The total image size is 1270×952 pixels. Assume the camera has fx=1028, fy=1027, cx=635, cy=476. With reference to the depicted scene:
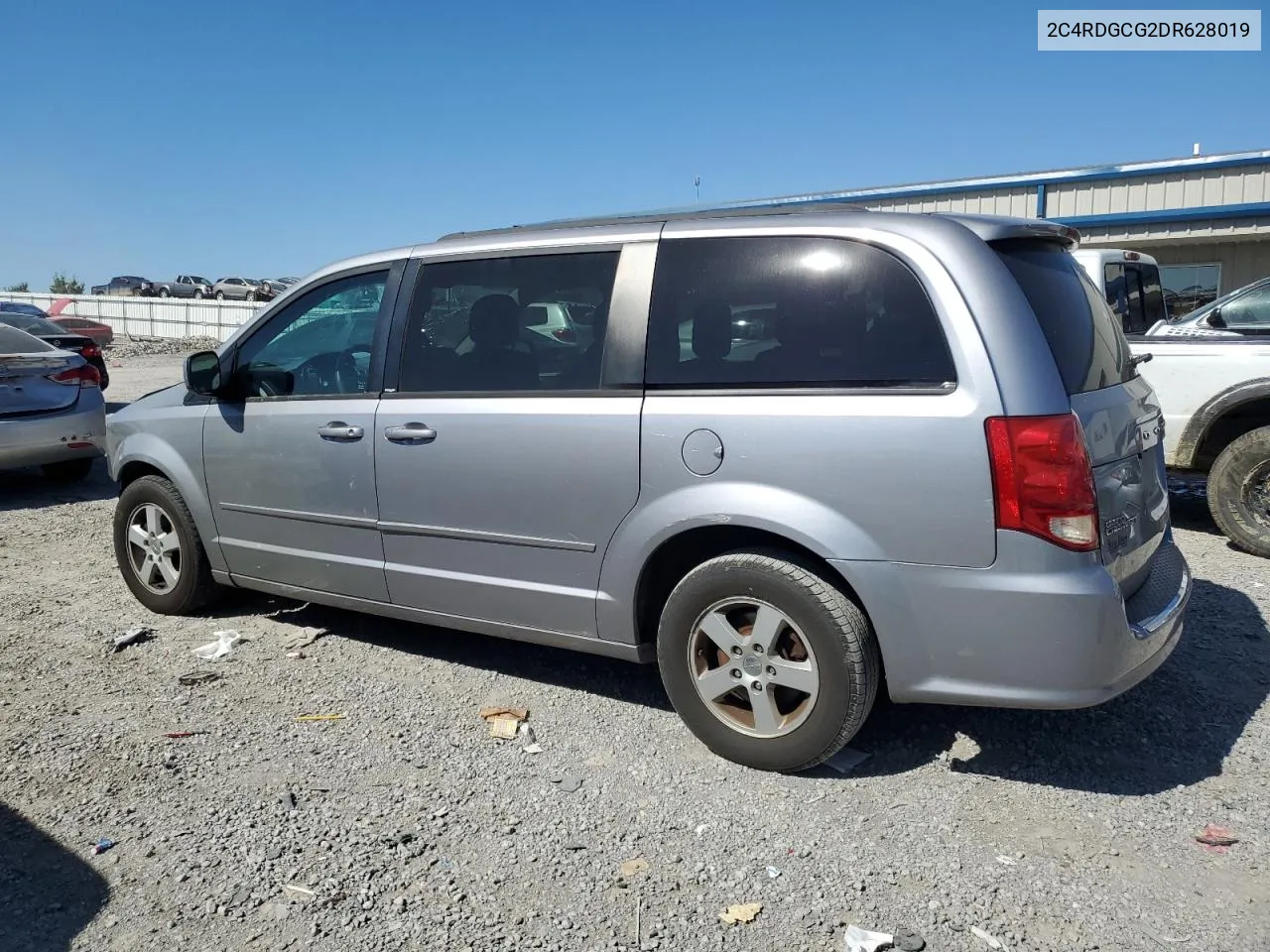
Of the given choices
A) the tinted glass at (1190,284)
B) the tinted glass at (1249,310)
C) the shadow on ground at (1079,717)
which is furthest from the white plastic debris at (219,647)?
the tinted glass at (1190,284)

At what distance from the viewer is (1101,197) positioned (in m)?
17.1

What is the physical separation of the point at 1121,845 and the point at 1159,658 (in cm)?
69

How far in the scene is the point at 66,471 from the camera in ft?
32.0

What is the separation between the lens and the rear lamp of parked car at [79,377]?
9047 millimetres

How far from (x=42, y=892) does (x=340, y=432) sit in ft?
7.00

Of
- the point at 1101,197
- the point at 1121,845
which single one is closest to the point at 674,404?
the point at 1121,845

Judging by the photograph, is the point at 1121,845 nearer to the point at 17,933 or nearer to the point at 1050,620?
the point at 1050,620

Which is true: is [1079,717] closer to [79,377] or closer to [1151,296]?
[1151,296]

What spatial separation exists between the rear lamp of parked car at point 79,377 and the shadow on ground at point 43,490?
0.93 meters

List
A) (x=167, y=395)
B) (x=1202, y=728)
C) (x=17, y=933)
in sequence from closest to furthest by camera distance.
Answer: (x=17, y=933) → (x=1202, y=728) → (x=167, y=395)

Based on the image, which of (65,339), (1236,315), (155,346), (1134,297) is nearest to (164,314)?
(155,346)

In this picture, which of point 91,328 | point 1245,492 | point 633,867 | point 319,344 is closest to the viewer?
point 633,867

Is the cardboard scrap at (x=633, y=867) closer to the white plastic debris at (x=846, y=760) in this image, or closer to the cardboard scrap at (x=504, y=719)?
the white plastic debris at (x=846, y=760)

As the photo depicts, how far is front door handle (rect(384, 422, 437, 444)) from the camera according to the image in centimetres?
425
